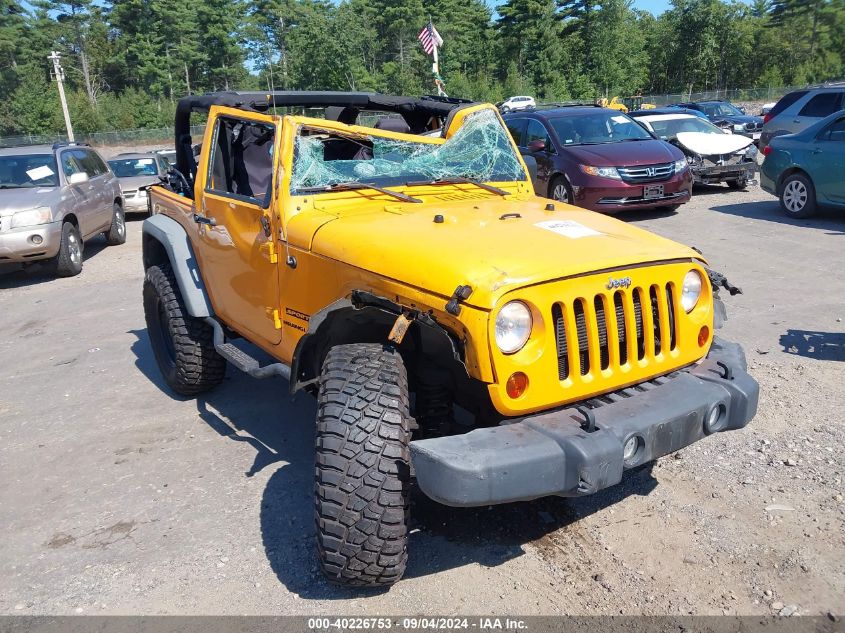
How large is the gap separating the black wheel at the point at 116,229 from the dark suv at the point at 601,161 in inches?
279

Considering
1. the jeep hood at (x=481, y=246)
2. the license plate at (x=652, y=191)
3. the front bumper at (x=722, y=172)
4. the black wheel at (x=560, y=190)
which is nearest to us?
the jeep hood at (x=481, y=246)

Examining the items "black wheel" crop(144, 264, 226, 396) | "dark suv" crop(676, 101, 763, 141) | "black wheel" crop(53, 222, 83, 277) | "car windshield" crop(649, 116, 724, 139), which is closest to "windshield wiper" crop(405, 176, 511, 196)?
"black wheel" crop(144, 264, 226, 396)

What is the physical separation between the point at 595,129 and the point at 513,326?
9878mm

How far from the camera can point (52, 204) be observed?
33.2 ft

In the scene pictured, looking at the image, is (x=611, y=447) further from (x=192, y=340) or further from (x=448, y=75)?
(x=448, y=75)

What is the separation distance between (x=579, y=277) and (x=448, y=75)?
195 ft

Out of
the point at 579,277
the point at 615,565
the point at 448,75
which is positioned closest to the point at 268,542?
the point at 615,565

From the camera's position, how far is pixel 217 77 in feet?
212

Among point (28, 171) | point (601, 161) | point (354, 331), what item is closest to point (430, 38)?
point (601, 161)

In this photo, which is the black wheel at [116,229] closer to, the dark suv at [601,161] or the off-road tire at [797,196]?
the dark suv at [601,161]

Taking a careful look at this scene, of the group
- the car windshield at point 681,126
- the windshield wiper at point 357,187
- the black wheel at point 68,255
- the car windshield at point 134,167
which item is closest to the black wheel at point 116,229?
the black wheel at point 68,255

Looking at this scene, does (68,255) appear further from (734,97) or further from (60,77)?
(734,97)

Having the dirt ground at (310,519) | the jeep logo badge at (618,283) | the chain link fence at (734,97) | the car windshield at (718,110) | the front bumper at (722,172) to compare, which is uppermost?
the jeep logo badge at (618,283)

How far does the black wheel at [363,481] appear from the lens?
9.34ft
